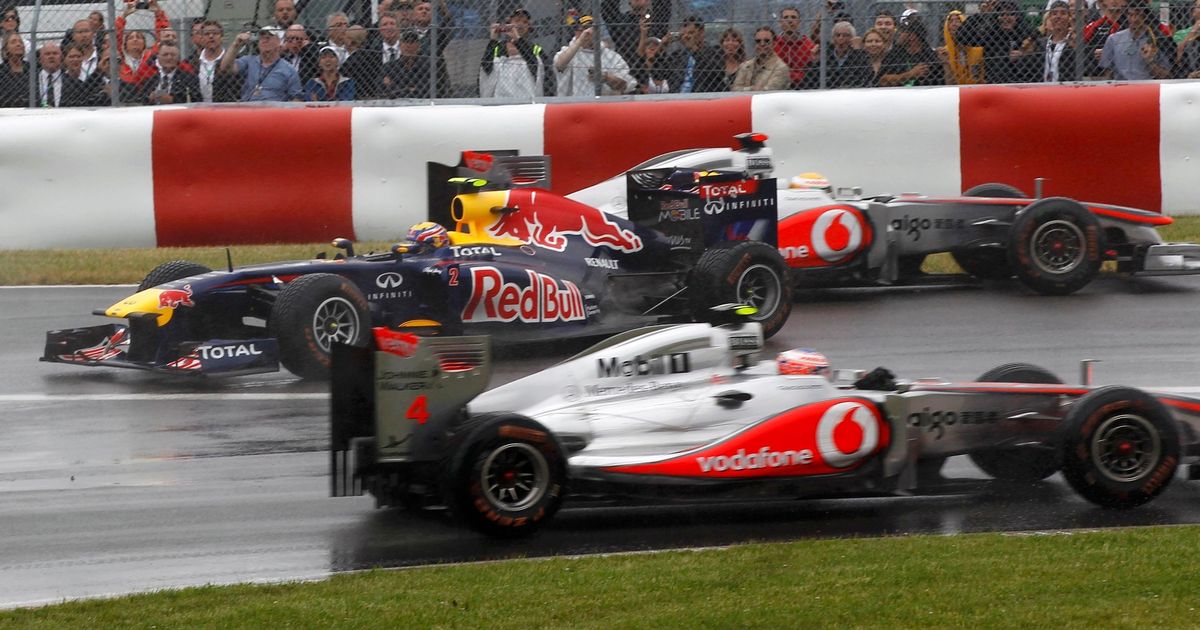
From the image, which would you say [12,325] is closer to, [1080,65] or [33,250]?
[33,250]

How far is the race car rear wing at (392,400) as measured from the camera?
711 cm

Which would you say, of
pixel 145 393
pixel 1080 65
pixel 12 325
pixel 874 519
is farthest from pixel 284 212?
pixel 874 519

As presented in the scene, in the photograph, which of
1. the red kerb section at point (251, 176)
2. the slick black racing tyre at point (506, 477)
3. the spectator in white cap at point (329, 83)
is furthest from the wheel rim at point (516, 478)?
the spectator in white cap at point (329, 83)

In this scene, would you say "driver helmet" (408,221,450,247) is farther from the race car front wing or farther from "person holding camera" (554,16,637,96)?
"person holding camera" (554,16,637,96)

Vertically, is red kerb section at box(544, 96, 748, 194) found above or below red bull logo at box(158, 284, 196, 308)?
above

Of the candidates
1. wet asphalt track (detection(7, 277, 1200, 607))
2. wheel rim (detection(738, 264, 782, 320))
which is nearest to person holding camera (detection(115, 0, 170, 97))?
wet asphalt track (detection(7, 277, 1200, 607))

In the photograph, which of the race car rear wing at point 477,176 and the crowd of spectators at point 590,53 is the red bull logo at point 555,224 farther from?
the crowd of spectators at point 590,53

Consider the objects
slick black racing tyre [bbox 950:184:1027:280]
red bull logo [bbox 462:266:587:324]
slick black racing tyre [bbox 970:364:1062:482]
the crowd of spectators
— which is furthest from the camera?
the crowd of spectators

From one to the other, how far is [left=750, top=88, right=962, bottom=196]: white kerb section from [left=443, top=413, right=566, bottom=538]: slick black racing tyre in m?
7.42

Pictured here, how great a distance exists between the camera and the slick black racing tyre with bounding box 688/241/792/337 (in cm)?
1121

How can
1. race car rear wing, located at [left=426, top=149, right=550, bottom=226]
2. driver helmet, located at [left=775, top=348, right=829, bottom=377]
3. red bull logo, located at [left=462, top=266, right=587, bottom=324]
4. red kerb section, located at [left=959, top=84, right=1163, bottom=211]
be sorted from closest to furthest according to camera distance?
1. driver helmet, located at [left=775, top=348, right=829, bottom=377]
2. red bull logo, located at [left=462, top=266, right=587, bottom=324]
3. race car rear wing, located at [left=426, top=149, right=550, bottom=226]
4. red kerb section, located at [left=959, top=84, right=1163, bottom=211]

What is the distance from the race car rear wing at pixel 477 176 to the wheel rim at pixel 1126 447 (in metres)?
5.34

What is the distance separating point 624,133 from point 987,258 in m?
3.30

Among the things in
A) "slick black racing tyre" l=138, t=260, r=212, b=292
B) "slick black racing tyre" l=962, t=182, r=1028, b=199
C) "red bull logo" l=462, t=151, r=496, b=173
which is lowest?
"slick black racing tyre" l=138, t=260, r=212, b=292
